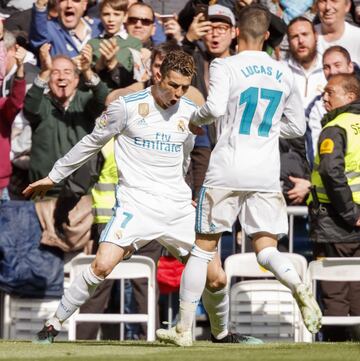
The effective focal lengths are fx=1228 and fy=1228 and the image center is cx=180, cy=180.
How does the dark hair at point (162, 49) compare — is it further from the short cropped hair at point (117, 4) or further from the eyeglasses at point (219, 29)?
the short cropped hair at point (117, 4)

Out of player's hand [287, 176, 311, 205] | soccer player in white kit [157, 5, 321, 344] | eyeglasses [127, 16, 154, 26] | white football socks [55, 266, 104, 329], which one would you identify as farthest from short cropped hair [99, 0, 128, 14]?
white football socks [55, 266, 104, 329]

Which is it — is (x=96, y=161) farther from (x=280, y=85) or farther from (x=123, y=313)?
(x=280, y=85)

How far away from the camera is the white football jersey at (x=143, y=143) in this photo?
32.3ft

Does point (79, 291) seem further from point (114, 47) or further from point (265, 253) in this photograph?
point (114, 47)

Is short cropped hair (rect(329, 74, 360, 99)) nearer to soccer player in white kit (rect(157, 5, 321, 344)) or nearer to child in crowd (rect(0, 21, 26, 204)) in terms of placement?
soccer player in white kit (rect(157, 5, 321, 344))

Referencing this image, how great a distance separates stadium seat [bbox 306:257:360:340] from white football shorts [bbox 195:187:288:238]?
2096mm

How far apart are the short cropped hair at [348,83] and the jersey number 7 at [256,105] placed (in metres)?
2.45

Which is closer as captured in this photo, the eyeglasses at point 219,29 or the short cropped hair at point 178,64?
the short cropped hair at point 178,64

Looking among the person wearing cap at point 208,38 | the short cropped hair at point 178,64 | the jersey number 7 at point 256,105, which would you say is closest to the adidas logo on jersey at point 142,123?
the short cropped hair at point 178,64

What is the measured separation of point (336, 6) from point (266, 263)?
5021 mm

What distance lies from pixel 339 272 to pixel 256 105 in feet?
9.06

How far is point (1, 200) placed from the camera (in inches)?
485

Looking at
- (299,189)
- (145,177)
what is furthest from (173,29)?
(145,177)

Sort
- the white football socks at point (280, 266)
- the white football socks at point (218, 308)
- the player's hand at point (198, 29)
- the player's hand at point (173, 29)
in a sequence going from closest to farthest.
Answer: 1. the white football socks at point (280, 266)
2. the white football socks at point (218, 308)
3. the player's hand at point (198, 29)
4. the player's hand at point (173, 29)
